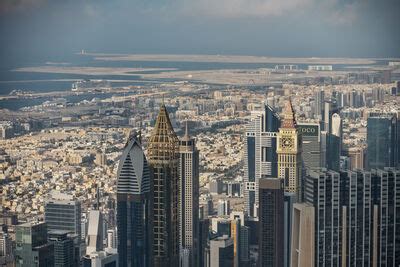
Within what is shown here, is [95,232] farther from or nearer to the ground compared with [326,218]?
nearer to the ground

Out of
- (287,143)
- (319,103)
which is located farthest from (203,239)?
(319,103)

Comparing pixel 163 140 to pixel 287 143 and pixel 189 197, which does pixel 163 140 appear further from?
pixel 287 143

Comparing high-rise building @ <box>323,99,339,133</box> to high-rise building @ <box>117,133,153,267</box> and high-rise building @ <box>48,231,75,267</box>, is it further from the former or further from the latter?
high-rise building @ <box>48,231,75,267</box>

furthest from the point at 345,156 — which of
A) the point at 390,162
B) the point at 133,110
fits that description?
the point at 133,110

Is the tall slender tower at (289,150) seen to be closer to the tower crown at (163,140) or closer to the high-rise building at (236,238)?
the high-rise building at (236,238)

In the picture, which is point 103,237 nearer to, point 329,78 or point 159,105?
point 159,105

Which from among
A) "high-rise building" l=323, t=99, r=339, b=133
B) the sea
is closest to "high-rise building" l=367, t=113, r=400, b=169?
"high-rise building" l=323, t=99, r=339, b=133
